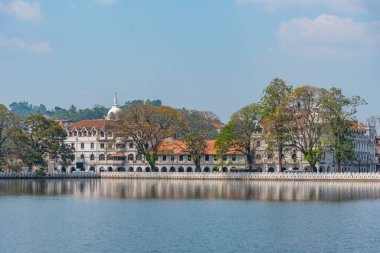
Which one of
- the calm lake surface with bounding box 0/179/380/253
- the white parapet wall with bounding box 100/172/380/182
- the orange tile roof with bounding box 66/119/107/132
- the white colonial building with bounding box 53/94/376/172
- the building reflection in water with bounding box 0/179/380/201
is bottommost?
the calm lake surface with bounding box 0/179/380/253

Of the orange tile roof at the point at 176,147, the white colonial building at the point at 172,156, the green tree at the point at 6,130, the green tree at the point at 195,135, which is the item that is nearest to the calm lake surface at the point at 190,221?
the green tree at the point at 6,130

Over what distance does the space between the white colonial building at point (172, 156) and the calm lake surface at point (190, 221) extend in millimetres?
43402

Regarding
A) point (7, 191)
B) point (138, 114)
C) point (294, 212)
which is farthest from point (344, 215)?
point (138, 114)

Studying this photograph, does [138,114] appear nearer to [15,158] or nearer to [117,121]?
[117,121]

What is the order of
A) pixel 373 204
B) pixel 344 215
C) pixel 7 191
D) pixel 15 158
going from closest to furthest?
pixel 344 215
pixel 373 204
pixel 7 191
pixel 15 158

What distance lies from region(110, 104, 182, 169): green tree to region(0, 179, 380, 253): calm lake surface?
119ft

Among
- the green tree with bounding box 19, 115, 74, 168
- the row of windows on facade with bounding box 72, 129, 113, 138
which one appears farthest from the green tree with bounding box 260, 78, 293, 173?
the row of windows on facade with bounding box 72, 129, 113, 138

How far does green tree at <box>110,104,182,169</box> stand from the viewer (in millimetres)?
128625

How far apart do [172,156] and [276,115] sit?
36.7 m

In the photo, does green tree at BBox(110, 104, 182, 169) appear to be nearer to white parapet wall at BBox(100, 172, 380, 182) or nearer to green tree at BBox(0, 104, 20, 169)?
white parapet wall at BBox(100, 172, 380, 182)

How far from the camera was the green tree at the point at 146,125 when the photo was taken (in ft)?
422

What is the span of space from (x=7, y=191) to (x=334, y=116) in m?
44.4

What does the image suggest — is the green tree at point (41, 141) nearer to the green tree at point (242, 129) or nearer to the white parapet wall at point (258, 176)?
the white parapet wall at point (258, 176)

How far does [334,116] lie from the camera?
113 m
